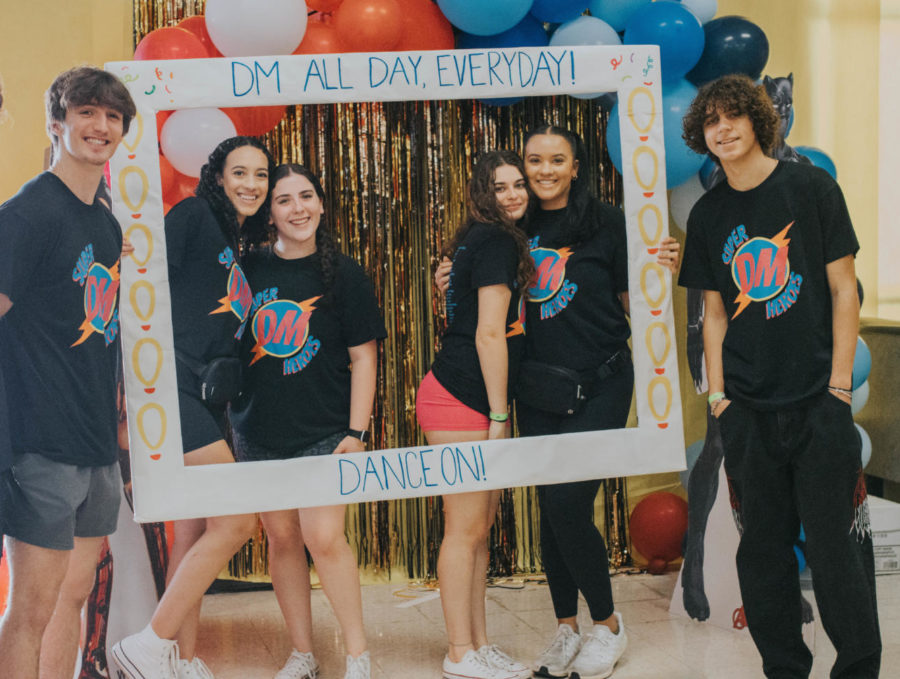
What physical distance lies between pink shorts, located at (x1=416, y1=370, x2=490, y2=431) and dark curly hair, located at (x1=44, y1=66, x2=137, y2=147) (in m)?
1.07

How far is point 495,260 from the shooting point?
255cm

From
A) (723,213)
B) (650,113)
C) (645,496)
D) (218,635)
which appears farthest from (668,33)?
(218,635)

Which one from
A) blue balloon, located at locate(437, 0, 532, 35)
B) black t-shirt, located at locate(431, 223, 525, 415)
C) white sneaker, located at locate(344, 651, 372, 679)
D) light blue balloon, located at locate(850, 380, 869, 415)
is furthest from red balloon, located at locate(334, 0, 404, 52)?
light blue balloon, located at locate(850, 380, 869, 415)

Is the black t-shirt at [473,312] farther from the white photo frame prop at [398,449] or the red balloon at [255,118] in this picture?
the red balloon at [255,118]

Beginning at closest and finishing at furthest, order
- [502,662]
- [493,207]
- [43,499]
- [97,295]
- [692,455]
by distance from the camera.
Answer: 1. [43,499]
2. [97,295]
3. [493,207]
4. [502,662]
5. [692,455]

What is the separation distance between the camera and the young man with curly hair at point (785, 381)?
2312 millimetres

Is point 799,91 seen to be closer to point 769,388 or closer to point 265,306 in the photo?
point 769,388

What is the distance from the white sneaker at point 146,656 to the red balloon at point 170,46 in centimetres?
155

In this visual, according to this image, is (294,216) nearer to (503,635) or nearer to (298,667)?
(298,667)

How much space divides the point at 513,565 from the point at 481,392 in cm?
113

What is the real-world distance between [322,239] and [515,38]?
2.91 feet

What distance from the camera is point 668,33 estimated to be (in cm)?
283

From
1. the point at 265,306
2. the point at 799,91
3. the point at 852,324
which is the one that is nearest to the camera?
the point at 852,324

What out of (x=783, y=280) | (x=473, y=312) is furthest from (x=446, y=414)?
(x=783, y=280)
